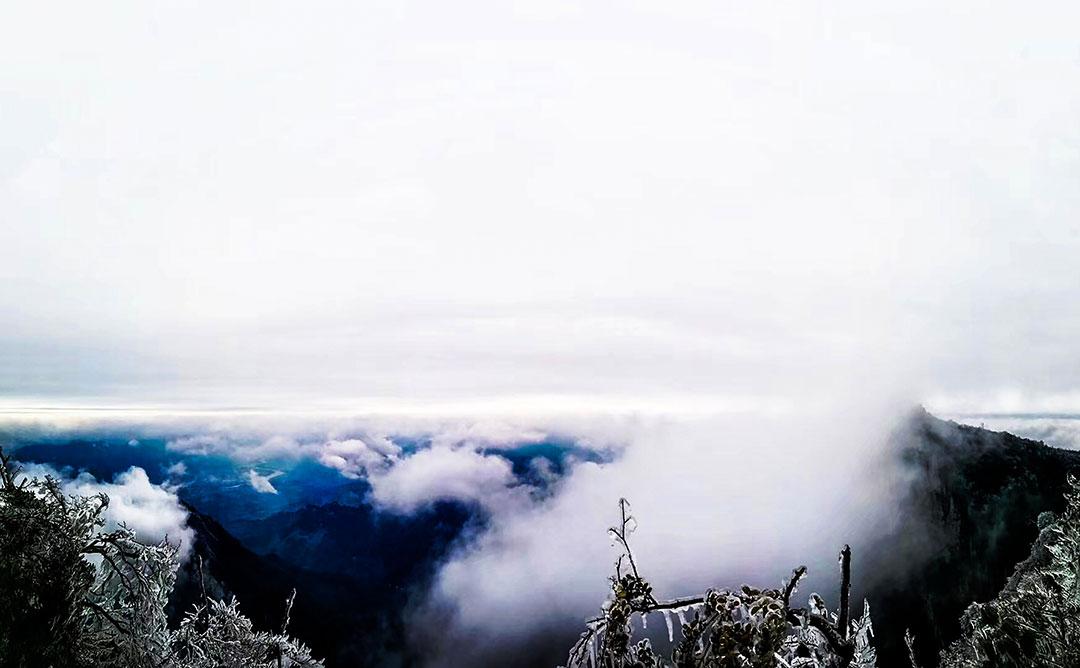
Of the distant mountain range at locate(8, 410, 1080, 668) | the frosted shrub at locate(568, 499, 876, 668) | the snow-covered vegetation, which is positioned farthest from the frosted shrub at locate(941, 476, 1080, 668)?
the distant mountain range at locate(8, 410, 1080, 668)

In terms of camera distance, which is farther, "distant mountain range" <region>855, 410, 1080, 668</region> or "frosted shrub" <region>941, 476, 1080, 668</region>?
"distant mountain range" <region>855, 410, 1080, 668</region>

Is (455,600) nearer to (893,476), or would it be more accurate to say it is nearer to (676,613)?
(893,476)

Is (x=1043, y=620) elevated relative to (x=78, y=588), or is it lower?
lower

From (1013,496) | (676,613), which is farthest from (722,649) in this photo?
(1013,496)

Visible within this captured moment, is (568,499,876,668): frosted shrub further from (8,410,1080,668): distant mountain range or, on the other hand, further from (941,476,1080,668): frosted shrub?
(8,410,1080,668): distant mountain range

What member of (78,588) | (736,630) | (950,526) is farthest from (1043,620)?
(950,526)

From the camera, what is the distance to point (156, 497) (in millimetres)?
51344

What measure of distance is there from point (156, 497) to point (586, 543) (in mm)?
56289

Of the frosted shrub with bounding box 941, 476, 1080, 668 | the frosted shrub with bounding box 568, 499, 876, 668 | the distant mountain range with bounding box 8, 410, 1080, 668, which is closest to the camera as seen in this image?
the frosted shrub with bounding box 568, 499, 876, 668

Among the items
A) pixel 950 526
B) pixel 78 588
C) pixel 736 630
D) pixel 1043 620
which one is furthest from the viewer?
pixel 950 526

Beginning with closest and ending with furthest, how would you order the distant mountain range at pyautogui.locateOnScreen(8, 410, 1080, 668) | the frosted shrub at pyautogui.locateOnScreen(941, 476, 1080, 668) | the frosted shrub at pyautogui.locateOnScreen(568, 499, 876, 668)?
the frosted shrub at pyautogui.locateOnScreen(568, 499, 876, 668), the frosted shrub at pyautogui.locateOnScreen(941, 476, 1080, 668), the distant mountain range at pyautogui.locateOnScreen(8, 410, 1080, 668)

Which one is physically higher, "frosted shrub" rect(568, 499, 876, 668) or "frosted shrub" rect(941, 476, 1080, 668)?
"frosted shrub" rect(568, 499, 876, 668)

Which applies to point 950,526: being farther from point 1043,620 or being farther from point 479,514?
point 1043,620

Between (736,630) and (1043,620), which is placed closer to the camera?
(736,630)
